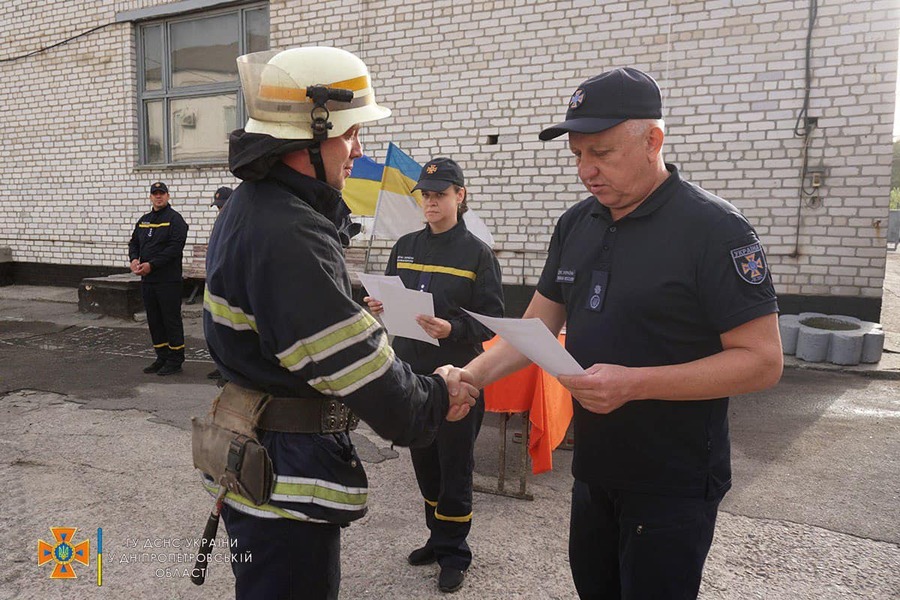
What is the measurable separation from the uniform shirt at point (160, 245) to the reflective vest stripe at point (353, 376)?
5938 millimetres

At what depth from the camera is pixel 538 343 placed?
1731 millimetres

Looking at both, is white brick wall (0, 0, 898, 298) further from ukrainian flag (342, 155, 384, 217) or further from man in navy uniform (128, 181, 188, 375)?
man in navy uniform (128, 181, 188, 375)

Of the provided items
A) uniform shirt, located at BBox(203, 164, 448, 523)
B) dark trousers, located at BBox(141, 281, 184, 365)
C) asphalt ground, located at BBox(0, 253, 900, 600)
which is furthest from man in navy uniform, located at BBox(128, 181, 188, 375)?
uniform shirt, located at BBox(203, 164, 448, 523)

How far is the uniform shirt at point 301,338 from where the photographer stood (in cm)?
156

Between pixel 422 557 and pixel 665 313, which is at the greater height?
pixel 665 313

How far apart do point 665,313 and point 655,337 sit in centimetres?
7

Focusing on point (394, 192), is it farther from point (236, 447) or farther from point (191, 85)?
point (191, 85)

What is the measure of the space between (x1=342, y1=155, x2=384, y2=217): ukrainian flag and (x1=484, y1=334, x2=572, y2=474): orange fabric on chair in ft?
9.52

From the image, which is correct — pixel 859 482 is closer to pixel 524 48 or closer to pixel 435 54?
pixel 524 48

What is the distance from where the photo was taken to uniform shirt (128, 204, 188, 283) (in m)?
6.91

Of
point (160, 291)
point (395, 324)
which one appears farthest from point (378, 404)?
point (160, 291)

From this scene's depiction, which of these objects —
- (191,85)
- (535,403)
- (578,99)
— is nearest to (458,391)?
(578,99)

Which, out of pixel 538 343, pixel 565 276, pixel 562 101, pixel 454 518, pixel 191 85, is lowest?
pixel 454 518

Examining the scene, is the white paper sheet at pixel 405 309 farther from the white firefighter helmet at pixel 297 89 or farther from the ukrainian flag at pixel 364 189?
Answer: the ukrainian flag at pixel 364 189
